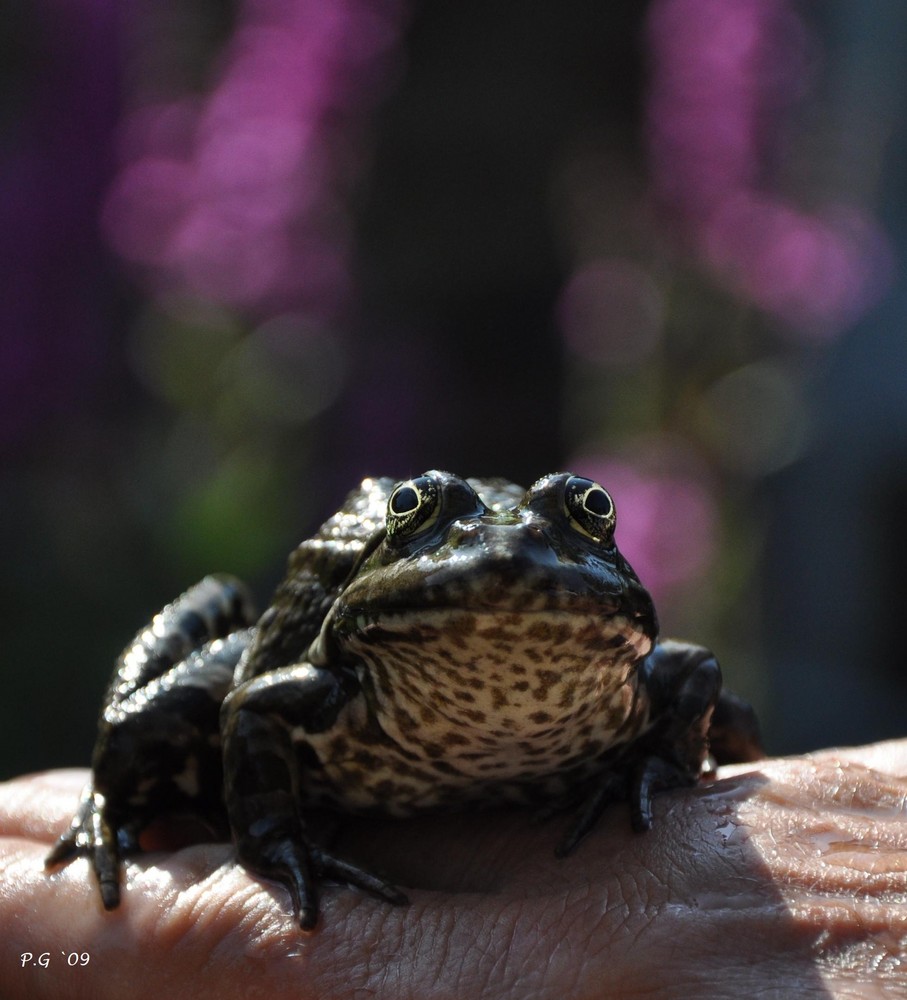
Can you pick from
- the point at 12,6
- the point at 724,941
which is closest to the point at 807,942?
the point at 724,941

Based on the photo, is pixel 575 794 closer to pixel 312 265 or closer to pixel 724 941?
pixel 724 941

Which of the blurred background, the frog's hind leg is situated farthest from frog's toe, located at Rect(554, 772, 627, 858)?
the blurred background

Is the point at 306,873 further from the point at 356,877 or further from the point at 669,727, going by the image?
the point at 669,727

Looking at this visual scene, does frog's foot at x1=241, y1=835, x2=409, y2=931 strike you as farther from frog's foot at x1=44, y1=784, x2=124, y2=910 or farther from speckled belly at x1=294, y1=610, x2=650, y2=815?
frog's foot at x1=44, y1=784, x2=124, y2=910

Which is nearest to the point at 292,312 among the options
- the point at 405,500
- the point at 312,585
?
the point at 312,585

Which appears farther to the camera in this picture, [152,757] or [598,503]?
[152,757]
